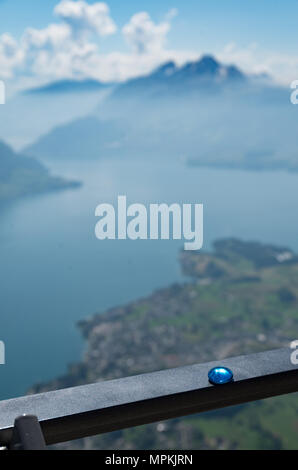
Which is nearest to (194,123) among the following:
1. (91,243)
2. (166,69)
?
(166,69)

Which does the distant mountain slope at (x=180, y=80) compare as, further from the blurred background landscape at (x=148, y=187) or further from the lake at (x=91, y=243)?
the lake at (x=91, y=243)

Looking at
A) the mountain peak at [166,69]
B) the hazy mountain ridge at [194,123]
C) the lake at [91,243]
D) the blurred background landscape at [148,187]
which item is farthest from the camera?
Answer: the mountain peak at [166,69]

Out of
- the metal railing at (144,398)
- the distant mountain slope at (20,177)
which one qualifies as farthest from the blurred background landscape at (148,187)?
the metal railing at (144,398)

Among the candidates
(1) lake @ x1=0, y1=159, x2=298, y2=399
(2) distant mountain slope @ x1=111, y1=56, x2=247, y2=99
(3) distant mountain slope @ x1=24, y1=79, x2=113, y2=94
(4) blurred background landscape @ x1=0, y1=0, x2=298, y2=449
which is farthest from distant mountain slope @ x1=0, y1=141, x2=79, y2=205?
(2) distant mountain slope @ x1=111, y1=56, x2=247, y2=99

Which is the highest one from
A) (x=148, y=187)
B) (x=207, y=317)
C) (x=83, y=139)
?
(x=83, y=139)

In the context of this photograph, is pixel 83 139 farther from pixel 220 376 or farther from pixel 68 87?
pixel 220 376
